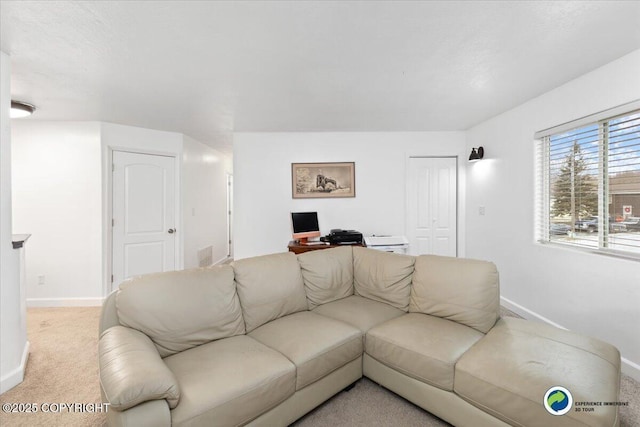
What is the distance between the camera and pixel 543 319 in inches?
112

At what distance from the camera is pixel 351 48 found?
1946mm

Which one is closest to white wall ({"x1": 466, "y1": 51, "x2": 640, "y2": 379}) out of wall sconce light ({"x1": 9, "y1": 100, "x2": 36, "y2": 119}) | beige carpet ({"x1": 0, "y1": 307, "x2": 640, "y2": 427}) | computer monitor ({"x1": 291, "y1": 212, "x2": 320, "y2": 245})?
beige carpet ({"x1": 0, "y1": 307, "x2": 640, "y2": 427})

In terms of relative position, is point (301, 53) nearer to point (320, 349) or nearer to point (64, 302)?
point (320, 349)

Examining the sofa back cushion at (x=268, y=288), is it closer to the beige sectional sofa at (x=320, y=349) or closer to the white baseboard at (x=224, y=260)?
the beige sectional sofa at (x=320, y=349)

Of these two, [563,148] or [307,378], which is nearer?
[307,378]

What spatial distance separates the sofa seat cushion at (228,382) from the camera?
4.01 feet

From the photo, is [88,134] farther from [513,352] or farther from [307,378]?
[513,352]

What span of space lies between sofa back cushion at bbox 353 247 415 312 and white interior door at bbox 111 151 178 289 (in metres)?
3.01

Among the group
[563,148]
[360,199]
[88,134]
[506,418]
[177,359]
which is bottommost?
[506,418]

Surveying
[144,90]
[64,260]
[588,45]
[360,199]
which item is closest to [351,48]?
[588,45]

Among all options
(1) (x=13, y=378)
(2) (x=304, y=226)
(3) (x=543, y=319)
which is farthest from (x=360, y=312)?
(1) (x=13, y=378)

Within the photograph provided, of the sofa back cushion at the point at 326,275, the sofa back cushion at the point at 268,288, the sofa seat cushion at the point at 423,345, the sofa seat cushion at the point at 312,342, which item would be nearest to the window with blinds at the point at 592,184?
the sofa seat cushion at the point at 423,345

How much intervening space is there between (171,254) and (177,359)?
3.06 metres

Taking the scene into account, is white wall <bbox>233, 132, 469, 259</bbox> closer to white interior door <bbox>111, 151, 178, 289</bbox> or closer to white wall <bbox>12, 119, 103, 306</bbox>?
white interior door <bbox>111, 151, 178, 289</bbox>
